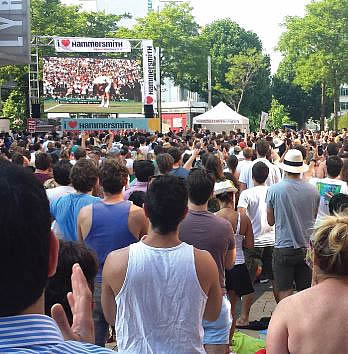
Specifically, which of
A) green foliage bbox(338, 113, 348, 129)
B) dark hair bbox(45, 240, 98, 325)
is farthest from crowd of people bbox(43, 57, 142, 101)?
dark hair bbox(45, 240, 98, 325)

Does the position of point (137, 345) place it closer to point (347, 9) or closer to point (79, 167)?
point (79, 167)

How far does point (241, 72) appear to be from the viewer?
206ft

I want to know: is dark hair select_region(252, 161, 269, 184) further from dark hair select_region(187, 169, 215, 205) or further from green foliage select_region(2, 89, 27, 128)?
green foliage select_region(2, 89, 27, 128)

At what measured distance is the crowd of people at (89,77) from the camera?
35.2m

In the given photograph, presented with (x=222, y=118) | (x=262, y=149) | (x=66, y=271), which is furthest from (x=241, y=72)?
(x=66, y=271)

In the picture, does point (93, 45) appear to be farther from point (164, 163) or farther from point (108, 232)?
point (108, 232)

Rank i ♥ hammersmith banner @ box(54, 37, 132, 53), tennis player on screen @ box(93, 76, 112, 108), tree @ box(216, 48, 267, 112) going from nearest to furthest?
i ♥ hammersmith banner @ box(54, 37, 132, 53) → tennis player on screen @ box(93, 76, 112, 108) → tree @ box(216, 48, 267, 112)

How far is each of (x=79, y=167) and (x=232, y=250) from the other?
5.35ft

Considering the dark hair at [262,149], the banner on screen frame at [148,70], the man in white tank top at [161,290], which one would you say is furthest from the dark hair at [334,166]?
the banner on screen frame at [148,70]

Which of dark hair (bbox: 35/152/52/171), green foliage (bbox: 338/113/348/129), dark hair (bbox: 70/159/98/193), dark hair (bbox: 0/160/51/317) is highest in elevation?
dark hair (bbox: 0/160/51/317)

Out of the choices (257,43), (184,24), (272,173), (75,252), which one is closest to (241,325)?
(272,173)

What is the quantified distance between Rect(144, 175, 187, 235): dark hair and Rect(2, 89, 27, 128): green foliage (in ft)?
141

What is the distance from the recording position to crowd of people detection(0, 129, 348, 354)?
1444mm

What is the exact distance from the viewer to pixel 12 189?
1446mm
